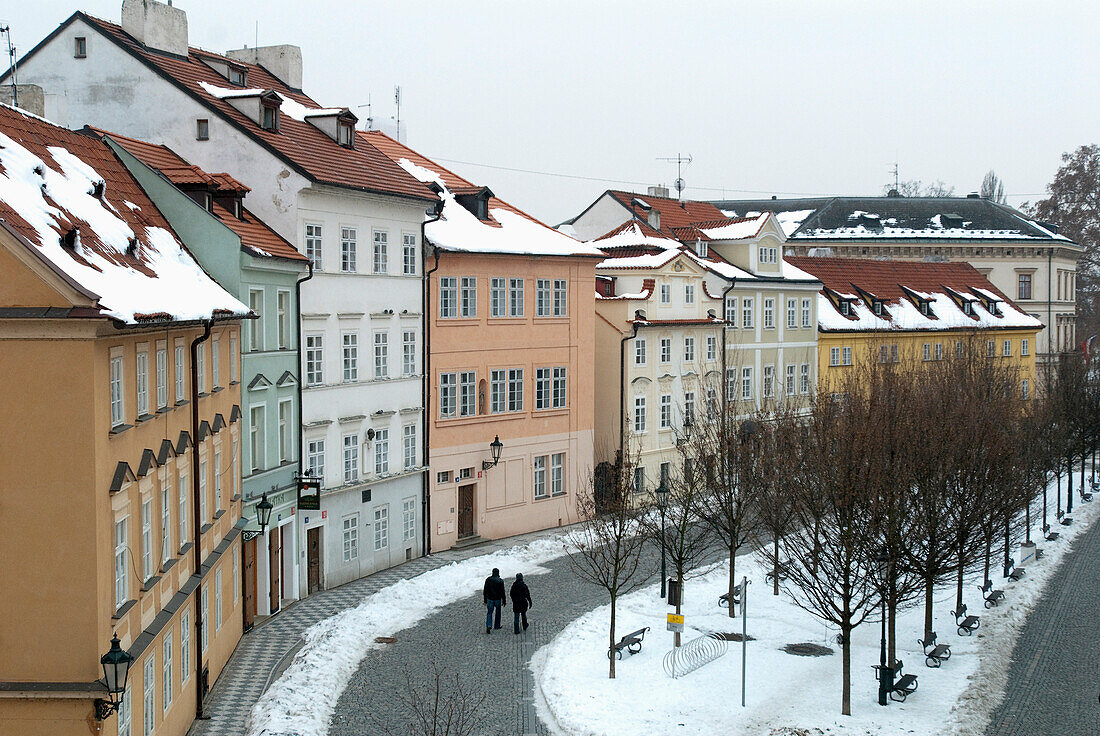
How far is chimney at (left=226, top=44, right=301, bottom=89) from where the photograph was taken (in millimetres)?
41125

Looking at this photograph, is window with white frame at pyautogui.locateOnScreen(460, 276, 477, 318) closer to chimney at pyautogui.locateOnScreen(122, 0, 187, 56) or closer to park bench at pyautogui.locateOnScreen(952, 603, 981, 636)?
chimney at pyautogui.locateOnScreen(122, 0, 187, 56)

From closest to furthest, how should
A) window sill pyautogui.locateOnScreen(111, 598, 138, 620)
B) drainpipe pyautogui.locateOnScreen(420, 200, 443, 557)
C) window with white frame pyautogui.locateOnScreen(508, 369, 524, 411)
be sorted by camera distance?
window sill pyautogui.locateOnScreen(111, 598, 138, 620) < drainpipe pyautogui.locateOnScreen(420, 200, 443, 557) < window with white frame pyautogui.locateOnScreen(508, 369, 524, 411)

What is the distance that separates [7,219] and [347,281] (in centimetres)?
1777

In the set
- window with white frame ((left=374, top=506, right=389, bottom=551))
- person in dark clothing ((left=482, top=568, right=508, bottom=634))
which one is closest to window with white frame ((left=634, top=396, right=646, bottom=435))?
window with white frame ((left=374, top=506, right=389, bottom=551))

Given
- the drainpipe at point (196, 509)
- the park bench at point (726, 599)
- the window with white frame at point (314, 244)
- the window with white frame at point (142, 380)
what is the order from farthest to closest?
the window with white frame at point (314, 244) < the park bench at point (726, 599) < the drainpipe at point (196, 509) < the window with white frame at point (142, 380)

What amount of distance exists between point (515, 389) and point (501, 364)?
1.17m

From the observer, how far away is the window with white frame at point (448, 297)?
38.2 m

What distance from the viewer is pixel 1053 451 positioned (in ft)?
155

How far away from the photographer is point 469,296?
39.2 meters

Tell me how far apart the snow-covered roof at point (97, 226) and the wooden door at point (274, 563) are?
849 cm

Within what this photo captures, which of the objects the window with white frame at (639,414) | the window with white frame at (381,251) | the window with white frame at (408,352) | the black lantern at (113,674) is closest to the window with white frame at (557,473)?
the window with white frame at (639,414)

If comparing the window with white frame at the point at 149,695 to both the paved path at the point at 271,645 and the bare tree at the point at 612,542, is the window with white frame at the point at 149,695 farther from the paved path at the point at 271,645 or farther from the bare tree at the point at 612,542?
the bare tree at the point at 612,542

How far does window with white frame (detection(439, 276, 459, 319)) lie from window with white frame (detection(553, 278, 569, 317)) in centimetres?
508

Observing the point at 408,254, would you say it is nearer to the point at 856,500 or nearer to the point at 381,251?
the point at 381,251
